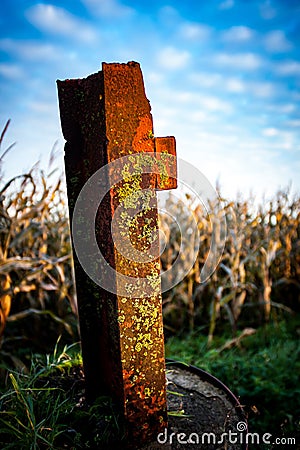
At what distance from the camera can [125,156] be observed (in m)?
1.14

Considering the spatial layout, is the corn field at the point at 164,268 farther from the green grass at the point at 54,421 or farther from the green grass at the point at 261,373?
the green grass at the point at 54,421

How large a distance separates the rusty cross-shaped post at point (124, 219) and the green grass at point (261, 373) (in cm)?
81

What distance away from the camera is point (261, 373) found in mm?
2467

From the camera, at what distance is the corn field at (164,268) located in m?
2.55

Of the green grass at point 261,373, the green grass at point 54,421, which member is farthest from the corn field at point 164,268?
the green grass at point 54,421

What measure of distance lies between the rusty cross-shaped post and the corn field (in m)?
1.17

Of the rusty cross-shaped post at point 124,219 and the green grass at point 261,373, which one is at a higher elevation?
the rusty cross-shaped post at point 124,219

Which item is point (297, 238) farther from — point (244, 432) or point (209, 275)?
point (244, 432)

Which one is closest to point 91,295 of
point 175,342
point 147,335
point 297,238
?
point 147,335

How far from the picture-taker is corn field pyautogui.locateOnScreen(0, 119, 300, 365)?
255 cm

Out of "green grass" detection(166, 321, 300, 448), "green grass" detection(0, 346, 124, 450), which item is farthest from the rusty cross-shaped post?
"green grass" detection(166, 321, 300, 448)

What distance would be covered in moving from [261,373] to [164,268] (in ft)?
4.92

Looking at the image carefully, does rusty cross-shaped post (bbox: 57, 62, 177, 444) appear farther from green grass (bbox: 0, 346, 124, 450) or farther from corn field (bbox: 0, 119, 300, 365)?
corn field (bbox: 0, 119, 300, 365)

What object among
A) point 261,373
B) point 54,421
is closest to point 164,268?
point 261,373
